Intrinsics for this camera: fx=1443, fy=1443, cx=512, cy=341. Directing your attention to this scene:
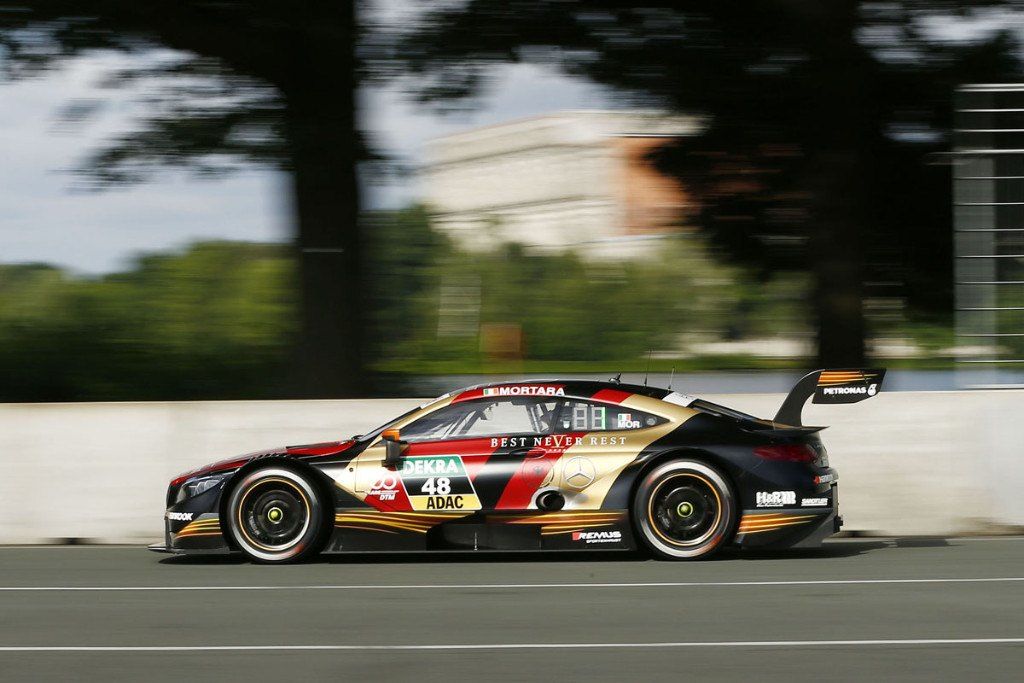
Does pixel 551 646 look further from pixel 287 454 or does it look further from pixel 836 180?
pixel 836 180

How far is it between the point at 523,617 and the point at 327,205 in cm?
719

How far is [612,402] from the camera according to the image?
9.90m

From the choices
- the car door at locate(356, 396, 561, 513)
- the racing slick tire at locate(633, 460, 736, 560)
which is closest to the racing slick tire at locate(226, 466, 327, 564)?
the car door at locate(356, 396, 561, 513)

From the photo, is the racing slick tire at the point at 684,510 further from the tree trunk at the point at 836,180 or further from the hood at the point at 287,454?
the tree trunk at the point at 836,180

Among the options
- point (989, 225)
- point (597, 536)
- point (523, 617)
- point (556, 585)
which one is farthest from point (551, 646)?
point (989, 225)

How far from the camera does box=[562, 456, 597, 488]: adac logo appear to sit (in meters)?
9.60

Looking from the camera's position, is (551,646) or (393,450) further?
(393,450)

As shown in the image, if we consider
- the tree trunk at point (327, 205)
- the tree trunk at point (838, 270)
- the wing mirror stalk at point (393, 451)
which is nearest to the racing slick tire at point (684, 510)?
the wing mirror stalk at point (393, 451)

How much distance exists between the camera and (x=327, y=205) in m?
13.8

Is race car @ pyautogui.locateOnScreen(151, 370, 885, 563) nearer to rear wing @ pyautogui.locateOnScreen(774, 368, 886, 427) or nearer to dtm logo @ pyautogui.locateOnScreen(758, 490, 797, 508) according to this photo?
dtm logo @ pyautogui.locateOnScreen(758, 490, 797, 508)

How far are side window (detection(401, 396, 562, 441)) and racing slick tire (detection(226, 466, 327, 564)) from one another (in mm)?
835

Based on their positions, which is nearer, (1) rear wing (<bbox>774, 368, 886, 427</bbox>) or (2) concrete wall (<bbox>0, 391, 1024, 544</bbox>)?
(1) rear wing (<bbox>774, 368, 886, 427</bbox>)

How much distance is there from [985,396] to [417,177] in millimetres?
5835

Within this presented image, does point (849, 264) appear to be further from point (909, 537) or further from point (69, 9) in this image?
point (69, 9)
